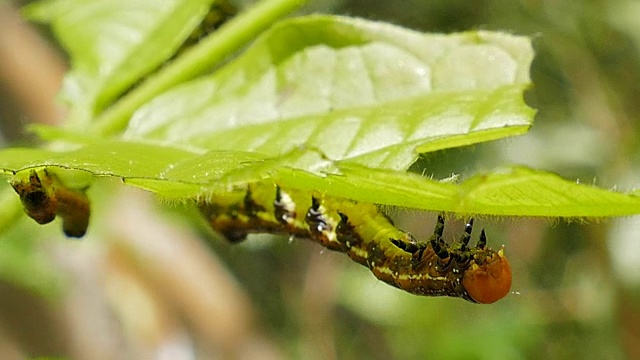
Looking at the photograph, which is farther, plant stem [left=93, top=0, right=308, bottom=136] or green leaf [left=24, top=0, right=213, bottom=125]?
green leaf [left=24, top=0, right=213, bottom=125]

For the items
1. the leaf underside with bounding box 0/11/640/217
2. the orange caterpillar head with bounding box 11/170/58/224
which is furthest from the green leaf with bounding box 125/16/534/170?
the orange caterpillar head with bounding box 11/170/58/224

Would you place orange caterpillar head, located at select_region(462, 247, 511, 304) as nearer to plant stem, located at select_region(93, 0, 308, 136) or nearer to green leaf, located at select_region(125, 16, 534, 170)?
green leaf, located at select_region(125, 16, 534, 170)

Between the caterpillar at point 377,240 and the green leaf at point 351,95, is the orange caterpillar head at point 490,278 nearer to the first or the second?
the caterpillar at point 377,240

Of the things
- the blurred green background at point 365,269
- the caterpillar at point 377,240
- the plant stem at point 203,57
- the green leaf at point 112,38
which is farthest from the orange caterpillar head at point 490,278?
the green leaf at point 112,38

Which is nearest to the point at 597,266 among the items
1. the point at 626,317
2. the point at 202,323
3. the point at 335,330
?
the point at 626,317

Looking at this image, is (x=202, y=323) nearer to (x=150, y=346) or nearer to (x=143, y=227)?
(x=150, y=346)
